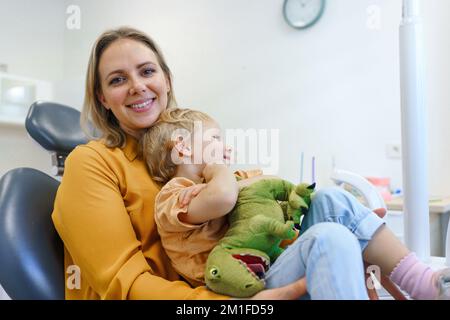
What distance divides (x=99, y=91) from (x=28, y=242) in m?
0.47

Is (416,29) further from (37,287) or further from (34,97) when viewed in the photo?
(34,97)

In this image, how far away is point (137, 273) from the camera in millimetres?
780

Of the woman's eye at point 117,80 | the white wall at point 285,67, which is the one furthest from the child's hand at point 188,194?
the white wall at point 285,67

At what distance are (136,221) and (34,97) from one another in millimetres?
2092

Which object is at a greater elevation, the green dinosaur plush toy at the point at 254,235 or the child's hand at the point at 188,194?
the child's hand at the point at 188,194

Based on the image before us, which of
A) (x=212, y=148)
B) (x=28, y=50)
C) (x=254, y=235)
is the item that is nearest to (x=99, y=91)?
(x=212, y=148)

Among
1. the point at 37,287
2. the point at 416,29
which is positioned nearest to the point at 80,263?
the point at 37,287

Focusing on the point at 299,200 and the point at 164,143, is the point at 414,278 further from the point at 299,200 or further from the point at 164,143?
the point at 164,143

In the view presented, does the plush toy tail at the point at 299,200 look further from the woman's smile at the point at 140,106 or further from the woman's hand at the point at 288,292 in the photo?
the woman's smile at the point at 140,106

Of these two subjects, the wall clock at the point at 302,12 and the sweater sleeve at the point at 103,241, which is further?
the wall clock at the point at 302,12

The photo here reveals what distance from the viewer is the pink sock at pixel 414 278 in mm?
758

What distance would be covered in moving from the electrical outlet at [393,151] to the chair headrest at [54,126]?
1.59m

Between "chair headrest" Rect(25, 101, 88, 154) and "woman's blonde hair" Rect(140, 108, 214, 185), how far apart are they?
1.71 ft

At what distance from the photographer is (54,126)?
1.34m
